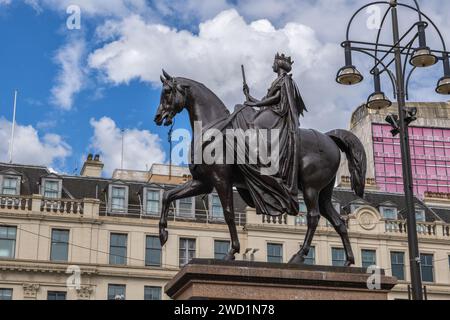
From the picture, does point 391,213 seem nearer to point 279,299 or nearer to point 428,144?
point 279,299

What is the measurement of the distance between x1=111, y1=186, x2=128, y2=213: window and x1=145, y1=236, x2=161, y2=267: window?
8.86 ft

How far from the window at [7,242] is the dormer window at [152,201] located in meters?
8.23

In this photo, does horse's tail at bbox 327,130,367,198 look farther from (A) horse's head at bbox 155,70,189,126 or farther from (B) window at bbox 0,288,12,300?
(B) window at bbox 0,288,12,300

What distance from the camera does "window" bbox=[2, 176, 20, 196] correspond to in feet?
158

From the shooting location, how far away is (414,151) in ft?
331

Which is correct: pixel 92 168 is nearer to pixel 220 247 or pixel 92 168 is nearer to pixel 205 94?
pixel 220 247

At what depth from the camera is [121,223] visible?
48844 mm

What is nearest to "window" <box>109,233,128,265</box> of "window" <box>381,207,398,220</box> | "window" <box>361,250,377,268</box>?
"window" <box>361,250,377,268</box>

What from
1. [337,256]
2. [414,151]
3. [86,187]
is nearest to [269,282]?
[337,256]

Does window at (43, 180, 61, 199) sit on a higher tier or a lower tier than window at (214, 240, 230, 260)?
higher

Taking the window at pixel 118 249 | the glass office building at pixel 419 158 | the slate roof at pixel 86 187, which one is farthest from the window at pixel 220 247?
the glass office building at pixel 419 158

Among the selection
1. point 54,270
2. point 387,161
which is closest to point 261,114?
point 54,270

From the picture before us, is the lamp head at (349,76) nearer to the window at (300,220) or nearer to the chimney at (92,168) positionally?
the window at (300,220)
